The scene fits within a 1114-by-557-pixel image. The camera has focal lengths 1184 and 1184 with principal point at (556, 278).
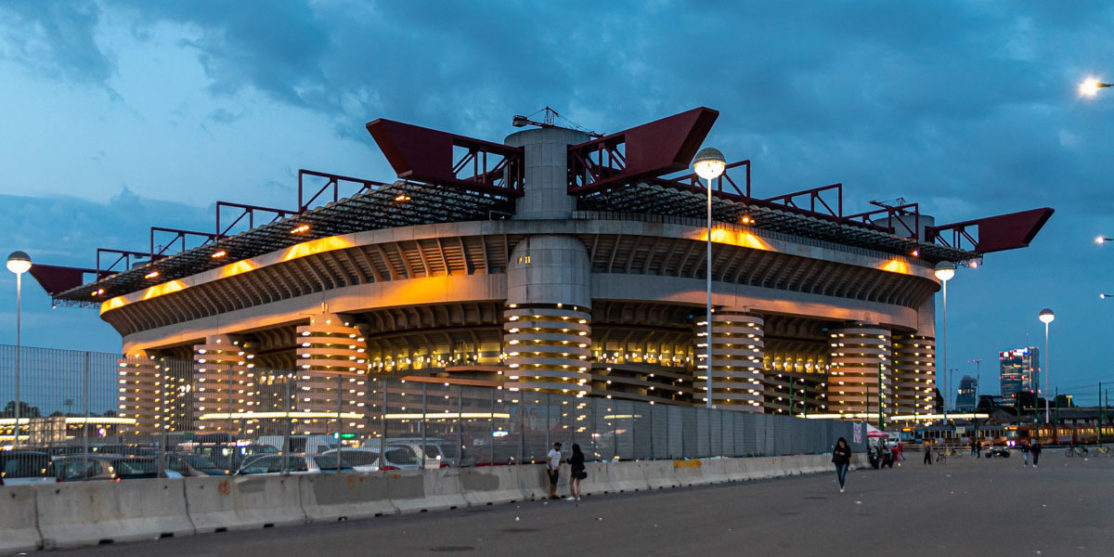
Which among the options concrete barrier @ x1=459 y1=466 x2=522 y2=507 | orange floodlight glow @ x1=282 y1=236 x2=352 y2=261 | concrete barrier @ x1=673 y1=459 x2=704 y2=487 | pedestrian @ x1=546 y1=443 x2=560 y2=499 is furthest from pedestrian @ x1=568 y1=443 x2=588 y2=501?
orange floodlight glow @ x1=282 y1=236 x2=352 y2=261

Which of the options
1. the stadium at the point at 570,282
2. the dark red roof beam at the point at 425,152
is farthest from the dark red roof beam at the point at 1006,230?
the dark red roof beam at the point at 425,152

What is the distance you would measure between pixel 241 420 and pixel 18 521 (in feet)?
16.0

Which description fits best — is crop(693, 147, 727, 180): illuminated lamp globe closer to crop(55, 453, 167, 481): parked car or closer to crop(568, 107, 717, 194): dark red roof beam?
crop(568, 107, 717, 194): dark red roof beam

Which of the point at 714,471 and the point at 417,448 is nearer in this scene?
the point at 417,448

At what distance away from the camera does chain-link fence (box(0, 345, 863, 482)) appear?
17469 mm

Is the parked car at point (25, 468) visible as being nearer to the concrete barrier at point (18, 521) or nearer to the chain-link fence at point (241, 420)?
the chain-link fence at point (241, 420)

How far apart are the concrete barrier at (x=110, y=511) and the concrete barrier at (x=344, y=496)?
300 centimetres

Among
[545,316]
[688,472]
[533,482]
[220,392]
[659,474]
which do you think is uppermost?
[545,316]

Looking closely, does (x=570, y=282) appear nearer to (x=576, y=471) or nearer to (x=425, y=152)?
(x=425, y=152)

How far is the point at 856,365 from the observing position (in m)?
87.2

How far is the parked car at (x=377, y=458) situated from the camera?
23.2 m

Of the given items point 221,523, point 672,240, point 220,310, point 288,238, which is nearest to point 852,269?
point 672,240

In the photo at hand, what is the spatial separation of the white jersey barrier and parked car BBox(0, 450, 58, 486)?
1.36 feet

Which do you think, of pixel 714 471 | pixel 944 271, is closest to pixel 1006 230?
pixel 944 271
